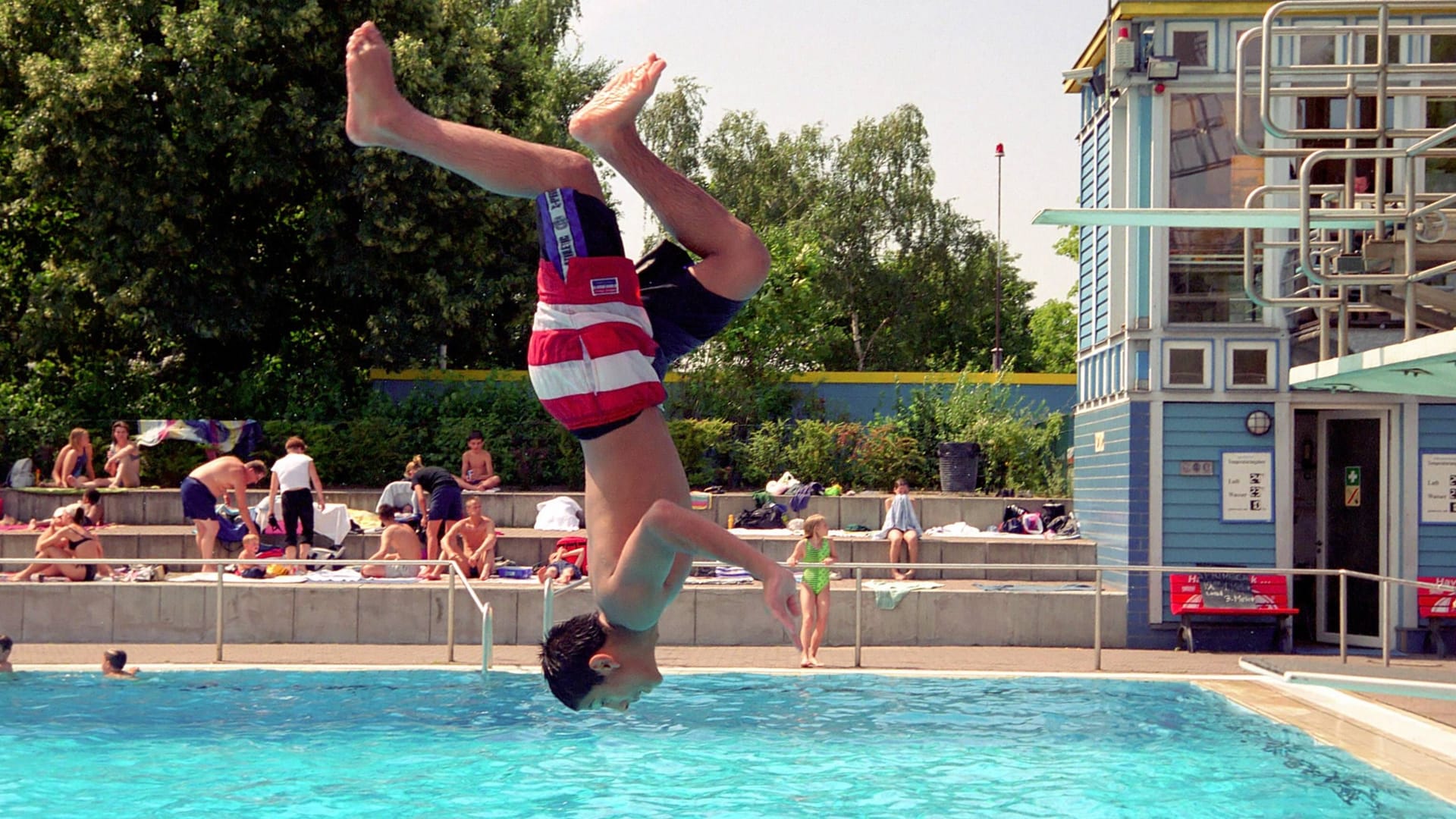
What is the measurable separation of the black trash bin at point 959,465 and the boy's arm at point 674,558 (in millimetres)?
17345

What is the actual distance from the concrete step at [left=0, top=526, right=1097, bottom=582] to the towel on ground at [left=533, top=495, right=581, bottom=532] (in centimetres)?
91

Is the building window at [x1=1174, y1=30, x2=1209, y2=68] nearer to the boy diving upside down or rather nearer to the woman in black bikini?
the woman in black bikini

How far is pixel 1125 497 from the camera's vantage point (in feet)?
57.1

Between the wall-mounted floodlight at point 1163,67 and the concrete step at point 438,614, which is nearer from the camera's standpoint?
the concrete step at point 438,614

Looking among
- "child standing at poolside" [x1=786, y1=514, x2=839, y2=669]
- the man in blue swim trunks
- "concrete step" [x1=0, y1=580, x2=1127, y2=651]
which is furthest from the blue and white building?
the man in blue swim trunks

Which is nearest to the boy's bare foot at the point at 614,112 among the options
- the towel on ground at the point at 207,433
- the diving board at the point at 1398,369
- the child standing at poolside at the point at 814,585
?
the diving board at the point at 1398,369

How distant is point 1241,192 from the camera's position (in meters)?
16.7

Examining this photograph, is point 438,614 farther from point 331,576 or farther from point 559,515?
point 559,515

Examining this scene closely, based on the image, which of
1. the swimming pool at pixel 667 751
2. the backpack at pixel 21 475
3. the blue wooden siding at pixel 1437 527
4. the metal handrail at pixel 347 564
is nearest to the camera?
the swimming pool at pixel 667 751

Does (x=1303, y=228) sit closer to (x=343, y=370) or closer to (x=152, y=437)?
(x=152, y=437)

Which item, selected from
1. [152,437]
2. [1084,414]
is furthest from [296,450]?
[1084,414]

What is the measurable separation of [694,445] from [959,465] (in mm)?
3883

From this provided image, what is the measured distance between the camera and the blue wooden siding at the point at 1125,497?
1714 centimetres

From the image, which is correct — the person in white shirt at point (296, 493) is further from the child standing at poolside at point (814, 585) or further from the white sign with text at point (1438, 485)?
the white sign with text at point (1438, 485)
